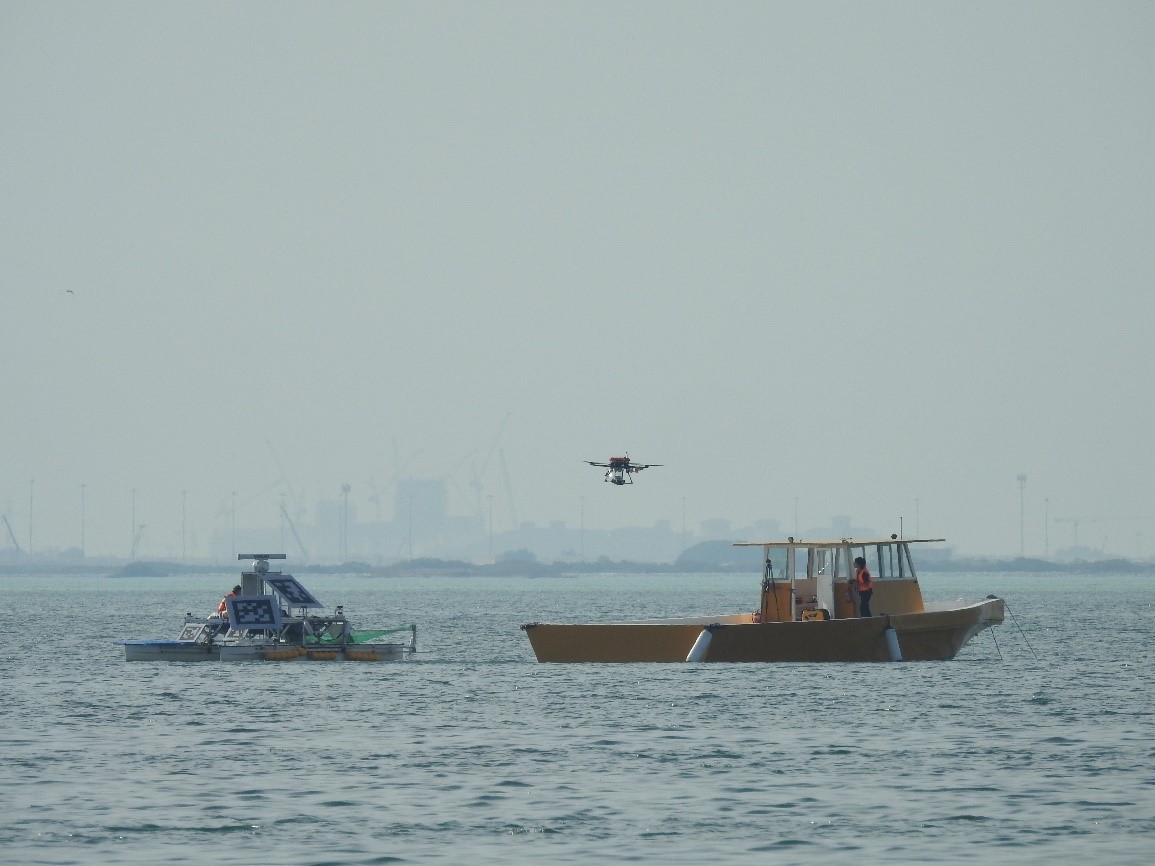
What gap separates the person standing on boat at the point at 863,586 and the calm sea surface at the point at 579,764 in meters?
2.03

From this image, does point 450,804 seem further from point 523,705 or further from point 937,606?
point 937,606

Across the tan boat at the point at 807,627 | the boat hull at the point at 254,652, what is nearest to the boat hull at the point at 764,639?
the tan boat at the point at 807,627

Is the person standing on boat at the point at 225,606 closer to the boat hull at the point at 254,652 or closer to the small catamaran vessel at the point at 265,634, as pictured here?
the small catamaran vessel at the point at 265,634

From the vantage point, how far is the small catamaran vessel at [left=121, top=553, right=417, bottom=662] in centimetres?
6228

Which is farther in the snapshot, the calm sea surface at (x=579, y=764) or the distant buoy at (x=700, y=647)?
the distant buoy at (x=700, y=647)

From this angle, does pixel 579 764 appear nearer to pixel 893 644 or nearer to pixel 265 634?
pixel 893 644

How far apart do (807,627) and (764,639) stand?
1.39 metres

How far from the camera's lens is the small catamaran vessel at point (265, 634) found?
204ft

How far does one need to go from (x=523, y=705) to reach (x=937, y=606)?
22706 millimetres

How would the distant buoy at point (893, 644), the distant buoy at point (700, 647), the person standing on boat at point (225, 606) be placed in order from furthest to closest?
1. the person standing on boat at point (225, 606)
2. the distant buoy at point (700, 647)
3. the distant buoy at point (893, 644)

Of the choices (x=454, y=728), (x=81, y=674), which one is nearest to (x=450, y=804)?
(x=454, y=728)

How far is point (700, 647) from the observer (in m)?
59.2

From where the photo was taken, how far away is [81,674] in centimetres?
6406

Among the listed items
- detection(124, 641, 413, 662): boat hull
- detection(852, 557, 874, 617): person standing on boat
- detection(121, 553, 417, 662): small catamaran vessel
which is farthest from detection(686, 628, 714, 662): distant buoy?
detection(121, 553, 417, 662): small catamaran vessel
